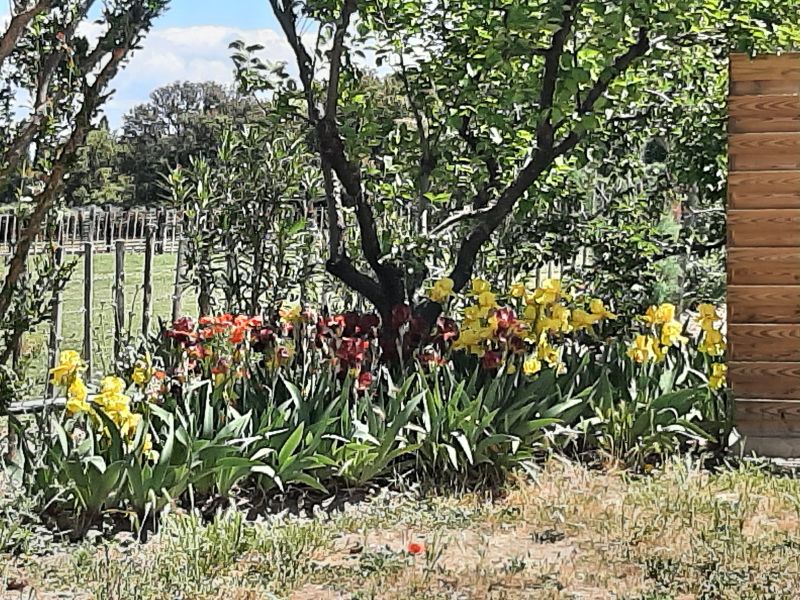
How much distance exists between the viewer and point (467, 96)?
4.50 metres

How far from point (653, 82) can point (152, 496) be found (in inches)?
138

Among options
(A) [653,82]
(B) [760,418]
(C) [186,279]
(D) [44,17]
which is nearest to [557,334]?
(B) [760,418]

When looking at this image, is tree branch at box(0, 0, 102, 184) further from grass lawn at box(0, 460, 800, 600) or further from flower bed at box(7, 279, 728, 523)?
grass lawn at box(0, 460, 800, 600)

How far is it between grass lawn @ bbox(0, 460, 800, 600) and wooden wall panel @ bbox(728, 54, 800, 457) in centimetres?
83

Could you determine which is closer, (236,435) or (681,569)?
(681,569)

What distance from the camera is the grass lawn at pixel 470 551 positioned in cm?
287

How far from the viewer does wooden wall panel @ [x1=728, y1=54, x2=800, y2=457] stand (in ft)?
14.9

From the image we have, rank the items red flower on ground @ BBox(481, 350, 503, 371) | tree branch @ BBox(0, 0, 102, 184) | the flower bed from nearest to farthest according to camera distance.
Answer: tree branch @ BBox(0, 0, 102, 184), the flower bed, red flower on ground @ BBox(481, 350, 503, 371)

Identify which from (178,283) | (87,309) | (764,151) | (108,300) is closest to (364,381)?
(178,283)

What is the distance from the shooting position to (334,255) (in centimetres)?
477

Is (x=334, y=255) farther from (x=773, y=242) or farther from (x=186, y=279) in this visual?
(x=773, y=242)

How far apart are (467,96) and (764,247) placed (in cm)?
160

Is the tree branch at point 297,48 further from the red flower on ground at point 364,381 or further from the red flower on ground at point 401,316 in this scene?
the red flower on ground at point 364,381

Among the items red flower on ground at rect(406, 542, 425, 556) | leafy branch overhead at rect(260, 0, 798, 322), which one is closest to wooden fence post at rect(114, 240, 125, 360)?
leafy branch overhead at rect(260, 0, 798, 322)
